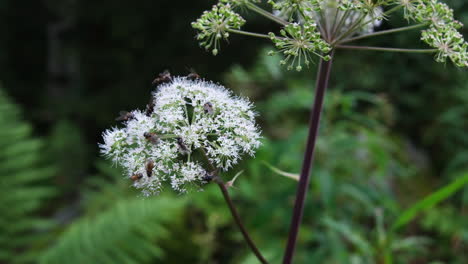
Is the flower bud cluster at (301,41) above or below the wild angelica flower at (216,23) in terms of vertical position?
below

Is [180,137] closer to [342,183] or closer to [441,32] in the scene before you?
[441,32]

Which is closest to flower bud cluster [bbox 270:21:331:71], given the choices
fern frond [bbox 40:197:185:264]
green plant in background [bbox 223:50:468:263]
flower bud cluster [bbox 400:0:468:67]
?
flower bud cluster [bbox 400:0:468:67]

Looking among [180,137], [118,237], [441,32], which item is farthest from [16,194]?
[441,32]

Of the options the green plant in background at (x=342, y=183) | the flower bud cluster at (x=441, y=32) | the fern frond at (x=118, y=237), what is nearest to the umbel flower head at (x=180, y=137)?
the green plant in background at (x=342, y=183)

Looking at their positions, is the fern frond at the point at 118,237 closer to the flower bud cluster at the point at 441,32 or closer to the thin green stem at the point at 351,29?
the thin green stem at the point at 351,29

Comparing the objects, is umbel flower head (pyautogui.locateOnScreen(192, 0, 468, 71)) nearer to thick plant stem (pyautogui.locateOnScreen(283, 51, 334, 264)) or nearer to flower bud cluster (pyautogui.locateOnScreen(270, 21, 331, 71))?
flower bud cluster (pyautogui.locateOnScreen(270, 21, 331, 71))

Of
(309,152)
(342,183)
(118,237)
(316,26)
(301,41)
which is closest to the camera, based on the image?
(301,41)
